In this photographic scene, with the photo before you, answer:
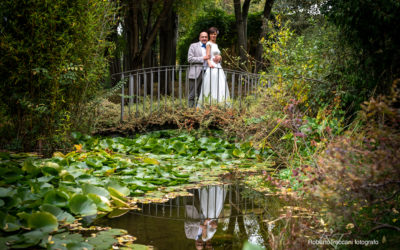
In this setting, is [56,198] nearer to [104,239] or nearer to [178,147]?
[104,239]

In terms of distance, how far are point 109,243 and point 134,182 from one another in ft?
5.32

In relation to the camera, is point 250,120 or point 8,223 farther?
point 250,120

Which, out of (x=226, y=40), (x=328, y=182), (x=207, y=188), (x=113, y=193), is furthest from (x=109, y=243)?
(x=226, y=40)

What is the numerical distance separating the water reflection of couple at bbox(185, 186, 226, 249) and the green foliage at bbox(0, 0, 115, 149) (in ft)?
9.00

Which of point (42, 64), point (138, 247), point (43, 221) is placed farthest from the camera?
point (42, 64)

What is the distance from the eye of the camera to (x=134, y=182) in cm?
429

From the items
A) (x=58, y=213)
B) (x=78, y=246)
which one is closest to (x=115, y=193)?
(x=58, y=213)

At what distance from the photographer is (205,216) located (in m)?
3.48

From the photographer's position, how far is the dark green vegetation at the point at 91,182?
8.95 ft

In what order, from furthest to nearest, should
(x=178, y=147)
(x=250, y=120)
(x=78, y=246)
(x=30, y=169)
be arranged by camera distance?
1. (x=178, y=147)
2. (x=250, y=120)
3. (x=30, y=169)
4. (x=78, y=246)

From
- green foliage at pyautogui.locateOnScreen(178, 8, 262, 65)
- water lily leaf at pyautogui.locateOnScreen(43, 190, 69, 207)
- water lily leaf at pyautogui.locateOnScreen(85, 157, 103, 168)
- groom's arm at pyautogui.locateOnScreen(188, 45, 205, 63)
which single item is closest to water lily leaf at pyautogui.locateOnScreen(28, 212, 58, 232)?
water lily leaf at pyautogui.locateOnScreen(43, 190, 69, 207)

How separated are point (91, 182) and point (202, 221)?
139 cm

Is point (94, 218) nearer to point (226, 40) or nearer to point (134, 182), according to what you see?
point (134, 182)

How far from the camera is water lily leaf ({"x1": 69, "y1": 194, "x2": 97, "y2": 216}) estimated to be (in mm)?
3166
